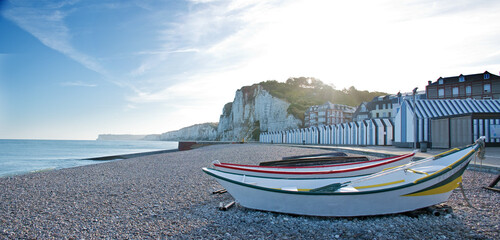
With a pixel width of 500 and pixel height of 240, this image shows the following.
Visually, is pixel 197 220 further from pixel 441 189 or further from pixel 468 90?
pixel 468 90

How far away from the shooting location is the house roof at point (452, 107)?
896 inches

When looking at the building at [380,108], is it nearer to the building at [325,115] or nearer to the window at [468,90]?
the building at [325,115]

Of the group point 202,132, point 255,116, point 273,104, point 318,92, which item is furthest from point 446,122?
point 202,132

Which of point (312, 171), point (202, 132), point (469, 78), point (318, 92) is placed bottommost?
point (202, 132)

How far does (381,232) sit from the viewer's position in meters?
4.52

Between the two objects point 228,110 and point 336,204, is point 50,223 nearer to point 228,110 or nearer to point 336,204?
point 336,204

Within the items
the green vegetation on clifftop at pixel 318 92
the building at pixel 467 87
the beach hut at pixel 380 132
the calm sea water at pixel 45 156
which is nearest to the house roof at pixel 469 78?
the building at pixel 467 87

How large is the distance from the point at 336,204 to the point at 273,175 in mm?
1793

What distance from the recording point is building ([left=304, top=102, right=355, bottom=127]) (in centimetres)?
6729

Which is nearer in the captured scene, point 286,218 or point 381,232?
point 381,232

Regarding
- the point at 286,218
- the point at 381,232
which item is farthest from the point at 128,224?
the point at 381,232

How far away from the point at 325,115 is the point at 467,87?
90.6 feet

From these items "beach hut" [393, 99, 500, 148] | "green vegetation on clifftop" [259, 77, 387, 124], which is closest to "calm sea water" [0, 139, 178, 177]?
"beach hut" [393, 99, 500, 148]

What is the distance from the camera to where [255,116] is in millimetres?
84312
